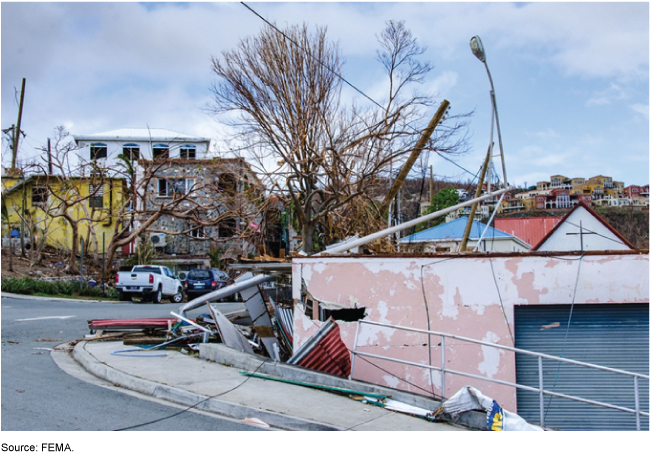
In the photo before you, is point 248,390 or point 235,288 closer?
point 248,390

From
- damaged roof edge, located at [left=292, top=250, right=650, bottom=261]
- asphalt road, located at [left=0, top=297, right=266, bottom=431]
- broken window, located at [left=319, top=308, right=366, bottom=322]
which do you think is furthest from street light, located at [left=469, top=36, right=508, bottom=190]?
asphalt road, located at [left=0, top=297, right=266, bottom=431]

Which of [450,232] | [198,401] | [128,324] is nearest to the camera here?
[198,401]

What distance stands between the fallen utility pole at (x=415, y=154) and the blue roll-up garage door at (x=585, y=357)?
895cm

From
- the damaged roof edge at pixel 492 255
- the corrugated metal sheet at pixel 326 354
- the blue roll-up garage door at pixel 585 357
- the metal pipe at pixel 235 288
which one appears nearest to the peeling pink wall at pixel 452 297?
the damaged roof edge at pixel 492 255

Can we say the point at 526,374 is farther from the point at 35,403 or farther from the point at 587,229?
the point at 35,403

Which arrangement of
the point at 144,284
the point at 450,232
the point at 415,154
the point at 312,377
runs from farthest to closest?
1. the point at 144,284
2. the point at 450,232
3. the point at 415,154
4. the point at 312,377

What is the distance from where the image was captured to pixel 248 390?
26.6ft

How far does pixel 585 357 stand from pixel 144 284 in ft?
69.7

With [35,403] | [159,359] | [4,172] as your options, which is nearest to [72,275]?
[4,172]

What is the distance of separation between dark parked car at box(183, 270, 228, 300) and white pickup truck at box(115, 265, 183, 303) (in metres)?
2.61

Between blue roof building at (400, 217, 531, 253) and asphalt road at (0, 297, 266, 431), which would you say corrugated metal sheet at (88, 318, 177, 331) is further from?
blue roof building at (400, 217, 531, 253)

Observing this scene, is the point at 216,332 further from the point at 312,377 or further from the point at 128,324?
the point at 312,377

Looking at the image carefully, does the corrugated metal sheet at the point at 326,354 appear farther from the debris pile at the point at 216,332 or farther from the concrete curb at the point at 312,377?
the debris pile at the point at 216,332

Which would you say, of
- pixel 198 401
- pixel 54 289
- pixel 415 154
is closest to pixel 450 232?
pixel 415 154
